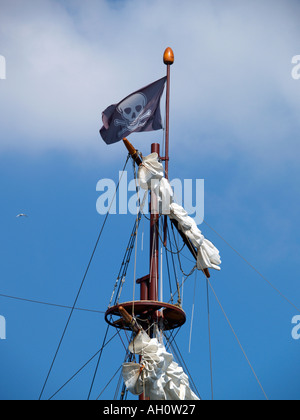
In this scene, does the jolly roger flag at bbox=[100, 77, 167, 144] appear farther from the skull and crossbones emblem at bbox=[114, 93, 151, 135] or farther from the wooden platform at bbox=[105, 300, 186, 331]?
the wooden platform at bbox=[105, 300, 186, 331]

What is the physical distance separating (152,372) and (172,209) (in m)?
7.48

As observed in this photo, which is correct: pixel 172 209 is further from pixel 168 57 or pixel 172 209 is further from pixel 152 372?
pixel 152 372

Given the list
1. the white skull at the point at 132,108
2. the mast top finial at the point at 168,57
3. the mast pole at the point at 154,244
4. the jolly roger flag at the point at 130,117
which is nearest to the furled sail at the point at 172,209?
the mast pole at the point at 154,244

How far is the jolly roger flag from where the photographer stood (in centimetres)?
3744

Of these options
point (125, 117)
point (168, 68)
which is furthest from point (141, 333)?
point (168, 68)

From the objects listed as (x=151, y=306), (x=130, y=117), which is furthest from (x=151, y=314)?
(x=130, y=117)

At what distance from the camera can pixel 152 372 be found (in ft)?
107

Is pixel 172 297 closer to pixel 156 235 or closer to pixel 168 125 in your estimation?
pixel 156 235

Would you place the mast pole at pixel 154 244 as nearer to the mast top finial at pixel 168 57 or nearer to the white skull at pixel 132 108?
the white skull at pixel 132 108

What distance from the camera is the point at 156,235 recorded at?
121 feet

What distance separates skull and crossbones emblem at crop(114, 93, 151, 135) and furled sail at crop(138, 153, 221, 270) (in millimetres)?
1701

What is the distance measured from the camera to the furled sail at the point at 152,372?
32469 mm

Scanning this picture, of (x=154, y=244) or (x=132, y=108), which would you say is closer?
(x=154, y=244)
